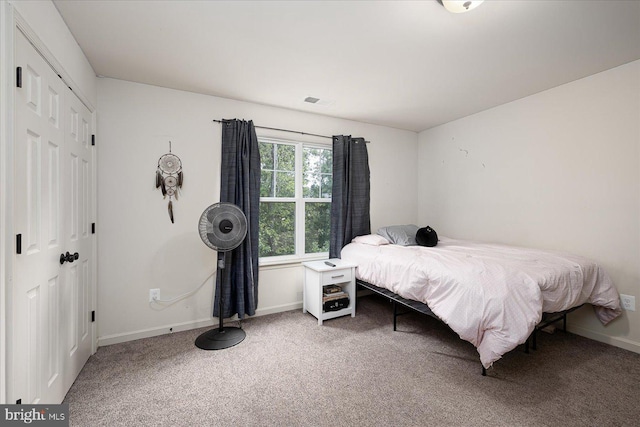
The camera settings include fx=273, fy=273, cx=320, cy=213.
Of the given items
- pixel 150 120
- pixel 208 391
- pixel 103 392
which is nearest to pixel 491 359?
pixel 208 391

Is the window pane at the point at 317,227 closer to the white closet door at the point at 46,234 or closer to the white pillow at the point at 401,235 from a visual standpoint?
the white pillow at the point at 401,235

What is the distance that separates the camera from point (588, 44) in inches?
80.7

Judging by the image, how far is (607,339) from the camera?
246 centimetres

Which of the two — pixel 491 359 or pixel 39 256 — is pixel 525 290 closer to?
pixel 491 359

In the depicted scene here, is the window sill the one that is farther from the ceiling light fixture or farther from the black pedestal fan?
the ceiling light fixture

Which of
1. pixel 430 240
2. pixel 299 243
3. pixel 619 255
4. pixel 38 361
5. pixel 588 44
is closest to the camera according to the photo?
pixel 38 361

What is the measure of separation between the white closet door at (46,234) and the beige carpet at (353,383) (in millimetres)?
382

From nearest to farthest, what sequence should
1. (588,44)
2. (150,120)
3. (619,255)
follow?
(588,44), (619,255), (150,120)

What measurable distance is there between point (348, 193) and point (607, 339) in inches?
113

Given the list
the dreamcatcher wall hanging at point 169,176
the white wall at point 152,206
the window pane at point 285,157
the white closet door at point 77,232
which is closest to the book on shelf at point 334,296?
the white wall at point 152,206

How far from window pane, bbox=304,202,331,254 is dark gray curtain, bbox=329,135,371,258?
0.13 metres

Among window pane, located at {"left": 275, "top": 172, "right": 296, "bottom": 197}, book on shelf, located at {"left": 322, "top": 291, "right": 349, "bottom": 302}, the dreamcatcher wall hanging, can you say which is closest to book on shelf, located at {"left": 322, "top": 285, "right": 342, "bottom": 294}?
book on shelf, located at {"left": 322, "top": 291, "right": 349, "bottom": 302}

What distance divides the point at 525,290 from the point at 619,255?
1376mm

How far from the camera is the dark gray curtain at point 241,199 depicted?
9.46 ft
